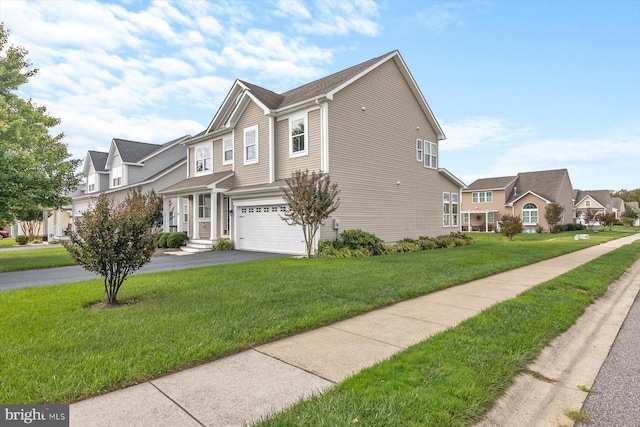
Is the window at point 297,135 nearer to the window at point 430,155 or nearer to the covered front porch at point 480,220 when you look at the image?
the window at point 430,155

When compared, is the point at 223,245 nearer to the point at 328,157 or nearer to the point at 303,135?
the point at 303,135

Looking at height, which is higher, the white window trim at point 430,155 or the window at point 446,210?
the white window trim at point 430,155

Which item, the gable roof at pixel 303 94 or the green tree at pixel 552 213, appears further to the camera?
the green tree at pixel 552 213

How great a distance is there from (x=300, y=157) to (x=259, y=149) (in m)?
2.59

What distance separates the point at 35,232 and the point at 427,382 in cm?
4676

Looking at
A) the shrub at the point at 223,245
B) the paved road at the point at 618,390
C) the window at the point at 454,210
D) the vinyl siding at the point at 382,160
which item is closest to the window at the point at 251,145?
the shrub at the point at 223,245

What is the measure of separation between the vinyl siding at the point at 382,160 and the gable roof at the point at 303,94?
353mm

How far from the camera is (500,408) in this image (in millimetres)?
2787

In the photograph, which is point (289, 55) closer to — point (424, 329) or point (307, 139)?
point (307, 139)

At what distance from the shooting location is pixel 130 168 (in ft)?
86.8

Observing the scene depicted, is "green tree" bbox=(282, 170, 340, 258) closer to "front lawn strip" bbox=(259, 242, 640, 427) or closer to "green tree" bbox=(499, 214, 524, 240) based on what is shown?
"front lawn strip" bbox=(259, 242, 640, 427)

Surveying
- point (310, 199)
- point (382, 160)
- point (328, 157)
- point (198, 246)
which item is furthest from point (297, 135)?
point (198, 246)

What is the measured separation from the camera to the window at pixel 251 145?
16156 millimetres

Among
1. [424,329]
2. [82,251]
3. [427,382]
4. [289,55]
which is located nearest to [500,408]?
[427,382]
